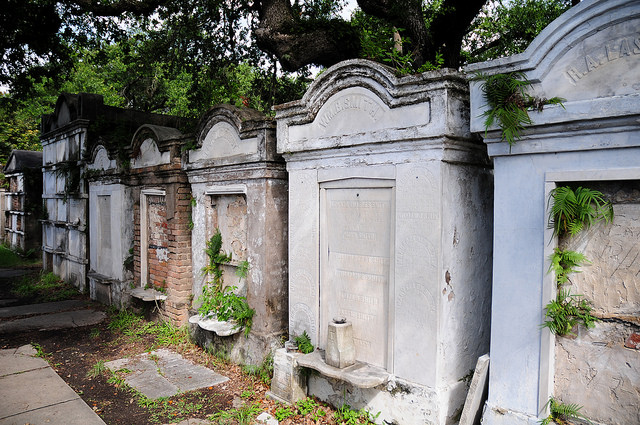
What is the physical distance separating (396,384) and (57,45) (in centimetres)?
863

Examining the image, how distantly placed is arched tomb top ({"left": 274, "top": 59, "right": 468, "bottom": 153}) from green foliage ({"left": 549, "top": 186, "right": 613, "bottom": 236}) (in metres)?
0.97

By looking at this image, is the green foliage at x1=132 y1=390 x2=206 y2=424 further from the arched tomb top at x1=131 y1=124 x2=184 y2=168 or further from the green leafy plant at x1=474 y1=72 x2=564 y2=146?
the green leafy plant at x1=474 y1=72 x2=564 y2=146

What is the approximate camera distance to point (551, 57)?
2.82 meters

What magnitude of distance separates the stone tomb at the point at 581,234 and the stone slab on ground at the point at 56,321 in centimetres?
706

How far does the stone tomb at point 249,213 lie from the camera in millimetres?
5062

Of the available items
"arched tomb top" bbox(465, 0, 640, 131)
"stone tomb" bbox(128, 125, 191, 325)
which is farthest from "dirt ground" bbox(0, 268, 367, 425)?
"arched tomb top" bbox(465, 0, 640, 131)

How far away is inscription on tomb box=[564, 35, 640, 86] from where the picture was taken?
253 cm

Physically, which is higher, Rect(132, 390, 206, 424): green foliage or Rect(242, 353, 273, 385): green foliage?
Rect(242, 353, 273, 385): green foliage

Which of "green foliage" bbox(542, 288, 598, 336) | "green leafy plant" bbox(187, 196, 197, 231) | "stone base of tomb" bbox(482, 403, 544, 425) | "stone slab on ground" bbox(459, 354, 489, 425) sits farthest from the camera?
"green leafy plant" bbox(187, 196, 197, 231)

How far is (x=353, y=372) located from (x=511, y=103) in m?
2.54

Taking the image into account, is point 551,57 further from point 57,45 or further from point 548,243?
point 57,45

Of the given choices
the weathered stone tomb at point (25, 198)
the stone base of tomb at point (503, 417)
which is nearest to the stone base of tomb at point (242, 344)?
the stone base of tomb at point (503, 417)

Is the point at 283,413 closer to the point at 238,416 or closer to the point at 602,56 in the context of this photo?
the point at 238,416

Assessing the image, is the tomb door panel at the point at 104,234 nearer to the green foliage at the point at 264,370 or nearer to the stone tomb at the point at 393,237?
the green foliage at the point at 264,370
